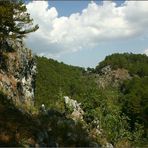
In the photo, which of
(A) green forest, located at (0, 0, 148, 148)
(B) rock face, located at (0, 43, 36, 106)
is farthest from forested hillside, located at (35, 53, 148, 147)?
(B) rock face, located at (0, 43, 36, 106)

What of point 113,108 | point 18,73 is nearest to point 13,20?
point 18,73

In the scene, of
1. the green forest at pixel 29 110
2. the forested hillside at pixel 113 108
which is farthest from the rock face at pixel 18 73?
the forested hillside at pixel 113 108

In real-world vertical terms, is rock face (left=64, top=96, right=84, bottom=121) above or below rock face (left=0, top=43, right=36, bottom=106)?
below

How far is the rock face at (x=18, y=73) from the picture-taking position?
172 ft

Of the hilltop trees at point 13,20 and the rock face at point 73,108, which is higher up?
the hilltop trees at point 13,20

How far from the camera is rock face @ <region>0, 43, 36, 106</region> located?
52.4 meters

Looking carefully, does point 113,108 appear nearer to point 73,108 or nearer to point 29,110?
point 73,108

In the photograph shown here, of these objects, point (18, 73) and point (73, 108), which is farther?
point (73, 108)

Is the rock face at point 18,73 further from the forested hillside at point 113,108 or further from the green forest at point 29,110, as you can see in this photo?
the forested hillside at point 113,108

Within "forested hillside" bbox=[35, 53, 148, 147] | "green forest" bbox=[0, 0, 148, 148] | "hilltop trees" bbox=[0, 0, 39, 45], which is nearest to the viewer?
"green forest" bbox=[0, 0, 148, 148]

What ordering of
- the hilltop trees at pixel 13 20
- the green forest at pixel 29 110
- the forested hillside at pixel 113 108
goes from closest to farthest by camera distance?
the green forest at pixel 29 110, the hilltop trees at pixel 13 20, the forested hillside at pixel 113 108

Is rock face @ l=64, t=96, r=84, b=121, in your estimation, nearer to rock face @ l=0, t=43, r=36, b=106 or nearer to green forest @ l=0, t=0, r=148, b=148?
green forest @ l=0, t=0, r=148, b=148

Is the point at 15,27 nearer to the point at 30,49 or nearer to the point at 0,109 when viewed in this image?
the point at 30,49

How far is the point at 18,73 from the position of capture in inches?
2219
